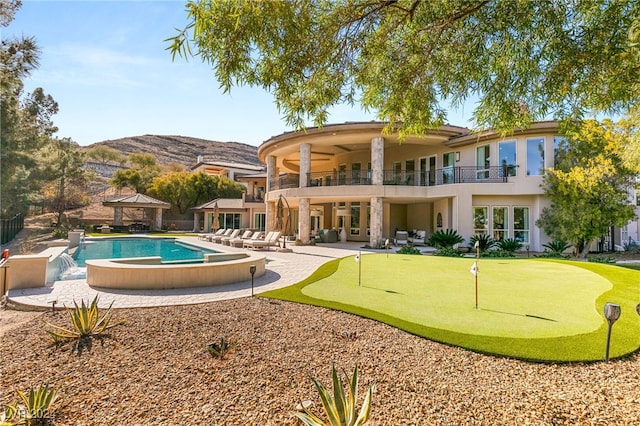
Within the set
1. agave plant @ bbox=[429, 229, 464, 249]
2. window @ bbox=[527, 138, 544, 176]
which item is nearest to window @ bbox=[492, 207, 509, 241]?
window @ bbox=[527, 138, 544, 176]

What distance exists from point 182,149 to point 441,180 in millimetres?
133192

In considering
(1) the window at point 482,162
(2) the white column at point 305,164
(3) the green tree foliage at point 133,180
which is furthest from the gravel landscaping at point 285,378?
(3) the green tree foliage at point 133,180

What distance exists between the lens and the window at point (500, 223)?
1925cm

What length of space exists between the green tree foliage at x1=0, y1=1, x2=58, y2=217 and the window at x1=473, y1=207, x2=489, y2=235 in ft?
71.6

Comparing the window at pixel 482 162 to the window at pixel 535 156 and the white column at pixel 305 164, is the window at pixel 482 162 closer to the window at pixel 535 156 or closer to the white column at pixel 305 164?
the window at pixel 535 156

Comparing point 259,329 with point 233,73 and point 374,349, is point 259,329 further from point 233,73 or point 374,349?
point 233,73

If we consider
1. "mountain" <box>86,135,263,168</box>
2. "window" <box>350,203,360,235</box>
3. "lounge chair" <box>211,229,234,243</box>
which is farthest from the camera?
"mountain" <box>86,135,263,168</box>

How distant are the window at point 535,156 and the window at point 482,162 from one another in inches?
83.3

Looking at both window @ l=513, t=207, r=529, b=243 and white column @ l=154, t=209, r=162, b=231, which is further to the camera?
white column @ l=154, t=209, r=162, b=231

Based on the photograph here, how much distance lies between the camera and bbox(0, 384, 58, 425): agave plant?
3.09 m

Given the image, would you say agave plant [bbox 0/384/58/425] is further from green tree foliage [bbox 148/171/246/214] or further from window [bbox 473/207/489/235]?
green tree foliage [bbox 148/171/246/214]

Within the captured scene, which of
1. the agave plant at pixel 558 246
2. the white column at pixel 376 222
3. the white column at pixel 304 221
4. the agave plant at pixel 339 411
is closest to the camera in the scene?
the agave plant at pixel 339 411

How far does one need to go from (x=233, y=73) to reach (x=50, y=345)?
4.91 meters

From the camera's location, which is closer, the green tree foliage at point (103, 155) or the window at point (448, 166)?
the window at point (448, 166)
